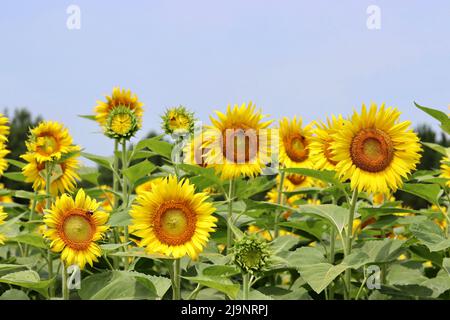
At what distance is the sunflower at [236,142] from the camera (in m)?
3.13

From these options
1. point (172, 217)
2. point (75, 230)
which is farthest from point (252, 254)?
point (75, 230)

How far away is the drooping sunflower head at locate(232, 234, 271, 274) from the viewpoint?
248 centimetres

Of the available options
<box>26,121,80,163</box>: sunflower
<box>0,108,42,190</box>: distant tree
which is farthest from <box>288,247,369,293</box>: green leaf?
<box>0,108,42,190</box>: distant tree

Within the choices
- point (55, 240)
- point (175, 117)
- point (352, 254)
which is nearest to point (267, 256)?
point (352, 254)

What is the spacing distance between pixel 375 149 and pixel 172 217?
1082 millimetres

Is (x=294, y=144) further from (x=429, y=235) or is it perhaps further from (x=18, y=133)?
(x=18, y=133)

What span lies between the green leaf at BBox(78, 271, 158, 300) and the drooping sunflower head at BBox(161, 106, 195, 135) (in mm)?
980

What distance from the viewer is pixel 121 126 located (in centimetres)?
377

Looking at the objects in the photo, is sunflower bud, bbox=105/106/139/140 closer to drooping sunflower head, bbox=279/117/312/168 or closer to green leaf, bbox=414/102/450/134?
drooping sunflower head, bbox=279/117/312/168

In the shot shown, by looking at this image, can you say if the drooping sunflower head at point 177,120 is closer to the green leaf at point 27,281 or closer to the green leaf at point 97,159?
the green leaf at point 97,159

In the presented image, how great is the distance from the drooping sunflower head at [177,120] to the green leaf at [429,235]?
131 cm

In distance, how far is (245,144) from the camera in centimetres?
319

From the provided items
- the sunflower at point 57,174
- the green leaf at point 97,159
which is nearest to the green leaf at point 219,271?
the green leaf at point 97,159
